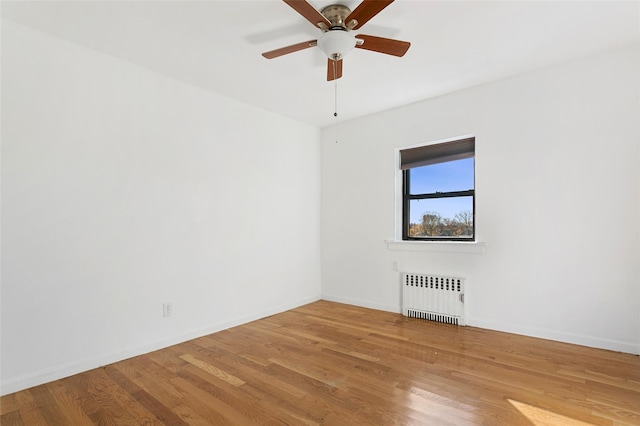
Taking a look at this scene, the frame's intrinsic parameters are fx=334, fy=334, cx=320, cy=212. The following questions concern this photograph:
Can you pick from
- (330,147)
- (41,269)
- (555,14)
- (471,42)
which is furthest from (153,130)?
(555,14)

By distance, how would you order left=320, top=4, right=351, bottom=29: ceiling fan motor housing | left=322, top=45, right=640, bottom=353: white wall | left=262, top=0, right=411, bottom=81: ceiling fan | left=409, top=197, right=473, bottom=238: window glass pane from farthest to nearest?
left=409, top=197, right=473, bottom=238: window glass pane, left=322, top=45, right=640, bottom=353: white wall, left=320, top=4, right=351, bottom=29: ceiling fan motor housing, left=262, top=0, right=411, bottom=81: ceiling fan

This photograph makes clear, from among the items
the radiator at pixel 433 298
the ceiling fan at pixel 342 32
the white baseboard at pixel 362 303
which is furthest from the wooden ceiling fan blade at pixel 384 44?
the white baseboard at pixel 362 303

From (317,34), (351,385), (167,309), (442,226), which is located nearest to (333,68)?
(317,34)

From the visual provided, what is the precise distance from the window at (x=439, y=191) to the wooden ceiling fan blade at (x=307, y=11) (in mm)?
2274

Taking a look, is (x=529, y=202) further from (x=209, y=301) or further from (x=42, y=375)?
(x=42, y=375)

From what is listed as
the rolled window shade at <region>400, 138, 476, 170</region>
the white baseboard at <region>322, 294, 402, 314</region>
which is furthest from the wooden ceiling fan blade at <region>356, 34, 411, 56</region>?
the white baseboard at <region>322, 294, 402, 314</region>

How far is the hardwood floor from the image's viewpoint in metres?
1.94

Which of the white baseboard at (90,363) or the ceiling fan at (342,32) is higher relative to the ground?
the ceiling fan at (342,32)

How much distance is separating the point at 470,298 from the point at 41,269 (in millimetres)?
3857

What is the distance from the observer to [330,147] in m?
4.95

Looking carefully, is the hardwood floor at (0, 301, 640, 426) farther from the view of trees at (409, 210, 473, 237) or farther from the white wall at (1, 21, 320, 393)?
the view of trees at (409, 210, 473, 237)

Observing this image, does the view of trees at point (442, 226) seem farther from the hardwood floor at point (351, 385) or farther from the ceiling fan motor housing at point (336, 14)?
the ceiling fan motor housing at point (336, 14)

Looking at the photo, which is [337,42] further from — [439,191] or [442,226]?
[442,226]

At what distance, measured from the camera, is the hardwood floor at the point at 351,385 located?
1.94m
